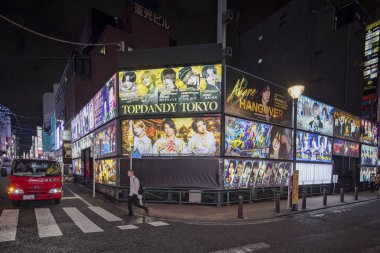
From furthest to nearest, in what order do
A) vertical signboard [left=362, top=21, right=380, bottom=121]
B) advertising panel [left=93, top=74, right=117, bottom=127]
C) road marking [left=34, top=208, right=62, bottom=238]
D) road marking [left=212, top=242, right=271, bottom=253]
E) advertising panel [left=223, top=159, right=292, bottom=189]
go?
vertical signboard [left=362, top=21, right=380, bottom=121], advertising panel [left=93, top=74, right=117, bottom=127], advertising panel [left=223, top=159, right=292, bottom=189], road marking [left=34, top=208, right=62, bottom=238], road marking [left=212, top=242, right=271, bottom=253]

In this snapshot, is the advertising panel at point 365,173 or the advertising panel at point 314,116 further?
the advertising panel at point 365,173

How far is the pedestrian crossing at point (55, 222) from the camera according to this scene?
6.91 m

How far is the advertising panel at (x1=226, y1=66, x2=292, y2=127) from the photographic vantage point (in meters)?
13.2

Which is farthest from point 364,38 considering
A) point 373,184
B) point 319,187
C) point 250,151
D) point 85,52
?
point 85,52

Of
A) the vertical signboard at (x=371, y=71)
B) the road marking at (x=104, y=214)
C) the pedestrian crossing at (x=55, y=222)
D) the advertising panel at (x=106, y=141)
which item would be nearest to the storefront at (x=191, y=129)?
the advertising panel at (x=106, y=141)

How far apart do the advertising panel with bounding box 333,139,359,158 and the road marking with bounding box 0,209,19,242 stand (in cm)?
2401

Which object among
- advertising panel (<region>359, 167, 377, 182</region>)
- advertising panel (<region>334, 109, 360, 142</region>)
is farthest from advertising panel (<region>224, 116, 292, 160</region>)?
advertising panel (<region>359, 167, 377, 182</region>)

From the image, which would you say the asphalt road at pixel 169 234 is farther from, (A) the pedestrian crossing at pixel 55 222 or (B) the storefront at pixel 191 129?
(B) the storefront at pixel 191 129

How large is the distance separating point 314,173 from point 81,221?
18.0 meters

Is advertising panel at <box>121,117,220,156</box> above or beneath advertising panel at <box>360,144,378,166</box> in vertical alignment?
above

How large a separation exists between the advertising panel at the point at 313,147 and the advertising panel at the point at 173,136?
8.72m

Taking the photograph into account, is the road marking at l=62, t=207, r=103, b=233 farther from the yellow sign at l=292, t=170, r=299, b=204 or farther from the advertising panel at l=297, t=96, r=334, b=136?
the advertising panel at l=297, t=96, r=334, b=136

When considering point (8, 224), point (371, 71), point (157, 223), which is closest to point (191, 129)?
point (157, 223)

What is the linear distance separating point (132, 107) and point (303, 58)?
118 ft
